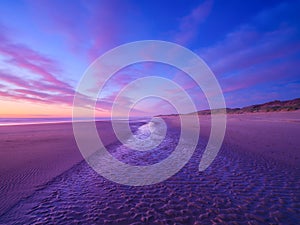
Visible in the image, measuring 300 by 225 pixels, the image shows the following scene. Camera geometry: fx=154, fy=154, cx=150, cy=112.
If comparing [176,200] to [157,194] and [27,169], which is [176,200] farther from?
[27,169]

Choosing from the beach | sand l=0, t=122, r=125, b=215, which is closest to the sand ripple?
the beach

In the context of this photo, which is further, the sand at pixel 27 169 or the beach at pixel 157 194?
the sand at pixel 27 169

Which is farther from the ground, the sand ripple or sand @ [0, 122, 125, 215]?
sand @ [0, 122, 125, 215]

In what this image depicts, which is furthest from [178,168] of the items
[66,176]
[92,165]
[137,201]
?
[66,176]

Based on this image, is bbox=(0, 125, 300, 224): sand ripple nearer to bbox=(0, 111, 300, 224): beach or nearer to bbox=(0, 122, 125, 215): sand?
bbox=(0, 111, 300, 224): beach

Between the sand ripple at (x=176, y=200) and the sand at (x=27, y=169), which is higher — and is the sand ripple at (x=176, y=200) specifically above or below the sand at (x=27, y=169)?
below

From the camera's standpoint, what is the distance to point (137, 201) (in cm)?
551

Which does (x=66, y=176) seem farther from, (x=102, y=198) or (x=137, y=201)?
(x=137, y=201)

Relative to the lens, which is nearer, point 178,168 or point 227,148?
point 178,168

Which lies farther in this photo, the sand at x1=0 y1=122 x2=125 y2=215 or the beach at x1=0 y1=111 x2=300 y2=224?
the sand at x1=0 y1=122 x2=125 y2=215

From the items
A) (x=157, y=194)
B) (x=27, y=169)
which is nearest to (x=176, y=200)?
(x=157, y=194)

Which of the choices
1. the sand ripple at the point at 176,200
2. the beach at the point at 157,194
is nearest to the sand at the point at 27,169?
the beach at the point at 157,194

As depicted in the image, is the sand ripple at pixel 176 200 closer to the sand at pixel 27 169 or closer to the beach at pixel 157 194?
the beach at pixel 157 194

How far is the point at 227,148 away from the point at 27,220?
12.8 metres
